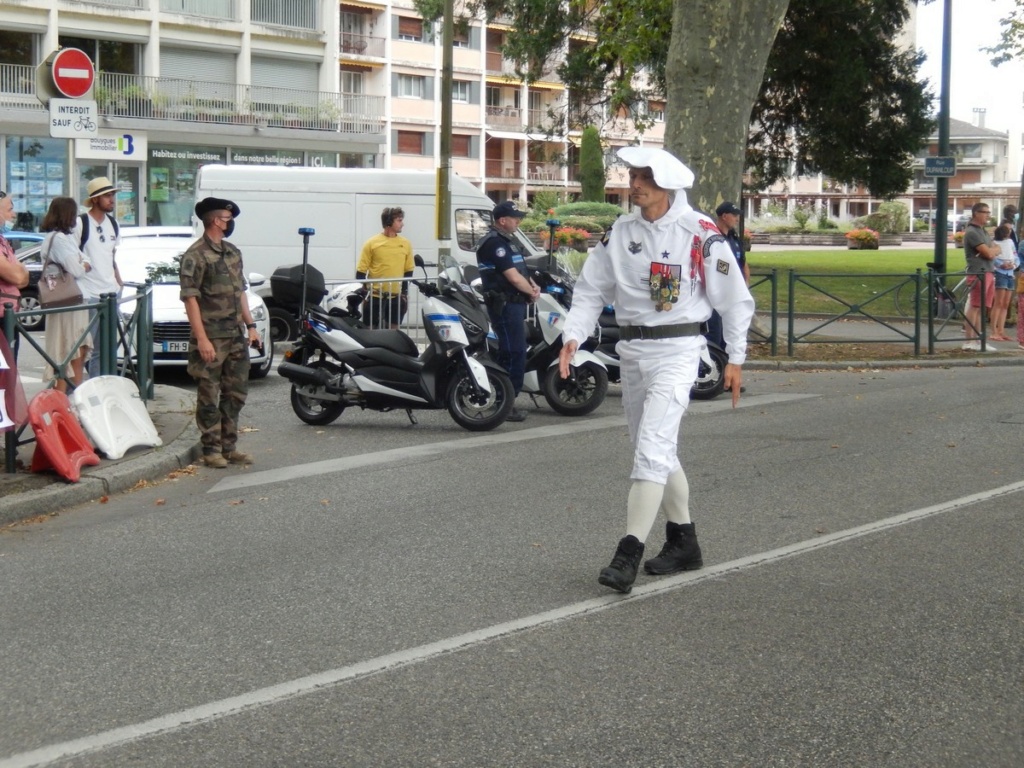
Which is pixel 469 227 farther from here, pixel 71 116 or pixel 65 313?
pixel 65 313

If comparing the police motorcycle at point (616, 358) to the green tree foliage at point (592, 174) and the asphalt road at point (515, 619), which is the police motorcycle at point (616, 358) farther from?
the green tree foliage at point (592, 174)

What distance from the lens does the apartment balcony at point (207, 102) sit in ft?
128

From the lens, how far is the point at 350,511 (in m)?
8.37

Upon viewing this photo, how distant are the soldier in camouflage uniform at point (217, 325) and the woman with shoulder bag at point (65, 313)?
35.7 inches

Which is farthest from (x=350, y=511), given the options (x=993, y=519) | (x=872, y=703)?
(x=872, y=703)

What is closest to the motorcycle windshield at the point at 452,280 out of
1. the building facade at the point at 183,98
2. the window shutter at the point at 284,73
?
the building facade at the point at 183,98

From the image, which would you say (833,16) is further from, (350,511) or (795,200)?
(795,200)

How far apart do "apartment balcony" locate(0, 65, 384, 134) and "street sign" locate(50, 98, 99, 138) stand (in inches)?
1033

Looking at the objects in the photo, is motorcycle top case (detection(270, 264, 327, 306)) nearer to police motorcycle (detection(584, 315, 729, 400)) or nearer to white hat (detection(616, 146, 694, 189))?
police motorcycle (detection(584, 315, 729, 400))

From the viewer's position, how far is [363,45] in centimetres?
6788

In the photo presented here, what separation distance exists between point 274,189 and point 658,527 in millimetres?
13642

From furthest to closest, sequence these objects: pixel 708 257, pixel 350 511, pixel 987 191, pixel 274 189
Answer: pixel 987 191 < pixel 274 189 < pixel 350 511 < pixel 708 257

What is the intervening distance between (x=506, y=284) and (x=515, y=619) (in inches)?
239

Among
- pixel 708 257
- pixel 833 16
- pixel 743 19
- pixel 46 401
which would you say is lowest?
pixel 46 401
